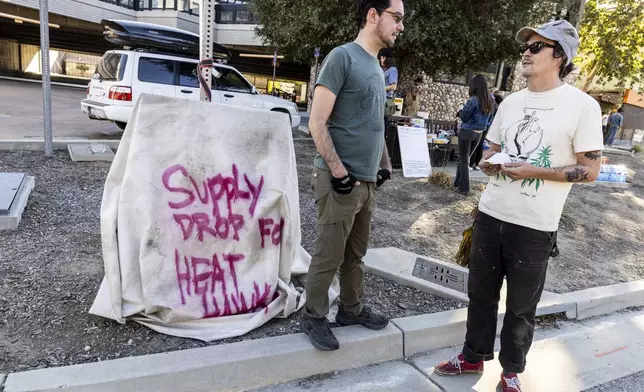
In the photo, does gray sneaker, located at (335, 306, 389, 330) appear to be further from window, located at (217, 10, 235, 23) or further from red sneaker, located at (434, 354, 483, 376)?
window, located at (217, 10, 235, 23)

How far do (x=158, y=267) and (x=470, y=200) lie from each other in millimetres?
5611

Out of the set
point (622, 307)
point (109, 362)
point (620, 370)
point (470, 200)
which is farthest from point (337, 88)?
point (470, 200)

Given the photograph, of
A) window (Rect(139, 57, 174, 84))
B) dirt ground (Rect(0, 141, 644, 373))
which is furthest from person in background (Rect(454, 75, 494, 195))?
window (Rect(139, 57, 174, 84))

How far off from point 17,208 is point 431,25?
29.1ft

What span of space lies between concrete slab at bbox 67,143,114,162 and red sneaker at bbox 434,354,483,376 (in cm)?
582

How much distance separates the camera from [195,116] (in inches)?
111

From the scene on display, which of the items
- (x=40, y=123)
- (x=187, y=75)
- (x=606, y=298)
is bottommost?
(x=606, y=298)

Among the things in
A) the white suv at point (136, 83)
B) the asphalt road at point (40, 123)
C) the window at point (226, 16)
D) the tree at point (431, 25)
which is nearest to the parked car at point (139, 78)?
the white suv at point (136, 83)

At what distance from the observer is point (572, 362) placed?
10.6 ft

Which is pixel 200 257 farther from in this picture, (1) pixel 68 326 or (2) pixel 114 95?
(2) pixel 114 95

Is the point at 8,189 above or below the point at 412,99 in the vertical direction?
below

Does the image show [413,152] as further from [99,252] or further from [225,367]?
[225,367]

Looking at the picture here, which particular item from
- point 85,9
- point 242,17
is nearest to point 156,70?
point 85,9

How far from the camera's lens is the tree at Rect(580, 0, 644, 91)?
19.0 metres
